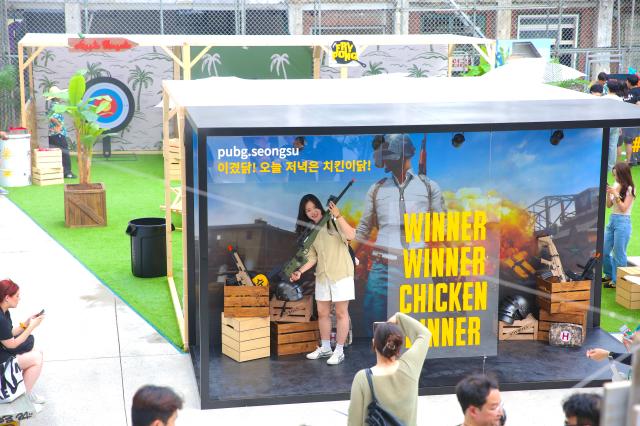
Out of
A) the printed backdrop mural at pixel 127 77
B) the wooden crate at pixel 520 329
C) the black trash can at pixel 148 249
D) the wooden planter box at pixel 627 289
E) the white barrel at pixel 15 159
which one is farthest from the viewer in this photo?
the printed backdrop mural at pixel 127 77

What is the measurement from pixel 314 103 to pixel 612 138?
10.1m

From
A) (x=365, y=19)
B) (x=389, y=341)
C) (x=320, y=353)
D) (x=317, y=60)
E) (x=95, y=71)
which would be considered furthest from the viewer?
(x=365, y=19)

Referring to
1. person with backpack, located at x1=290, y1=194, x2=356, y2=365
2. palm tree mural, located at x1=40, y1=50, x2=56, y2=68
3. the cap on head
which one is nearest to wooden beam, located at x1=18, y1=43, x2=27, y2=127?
palm tree mural, located at x1=40, y1=50, x2=56, y2=68

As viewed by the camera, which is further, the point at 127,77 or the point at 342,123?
the point at 127,77

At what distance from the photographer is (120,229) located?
15328 mm

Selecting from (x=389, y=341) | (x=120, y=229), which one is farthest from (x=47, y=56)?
(x=389, y=341)

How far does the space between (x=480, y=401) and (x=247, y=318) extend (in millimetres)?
4416

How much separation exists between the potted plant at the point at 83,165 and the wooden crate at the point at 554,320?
8.00 metres

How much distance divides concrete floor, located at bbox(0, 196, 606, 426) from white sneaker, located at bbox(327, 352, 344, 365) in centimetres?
71

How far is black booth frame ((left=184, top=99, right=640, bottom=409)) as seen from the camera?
808cm

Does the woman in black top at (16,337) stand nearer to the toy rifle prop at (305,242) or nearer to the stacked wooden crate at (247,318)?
the stacked wooden crate at (247,318)

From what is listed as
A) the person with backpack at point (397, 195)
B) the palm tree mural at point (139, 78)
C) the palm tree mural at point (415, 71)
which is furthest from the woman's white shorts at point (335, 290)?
the palm tree mural at point (415, 71)

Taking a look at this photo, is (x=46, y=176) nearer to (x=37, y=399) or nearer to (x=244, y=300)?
(x=244, y=300)

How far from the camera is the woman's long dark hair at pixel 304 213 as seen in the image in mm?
9242
